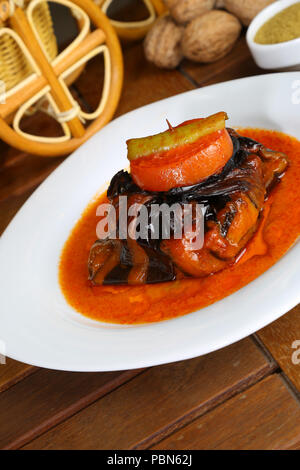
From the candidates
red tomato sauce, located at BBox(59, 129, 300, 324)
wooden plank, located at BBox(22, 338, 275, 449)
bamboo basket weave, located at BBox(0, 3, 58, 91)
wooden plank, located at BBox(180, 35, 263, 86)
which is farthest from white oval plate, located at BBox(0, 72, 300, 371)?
bamboo basket weave, located at BBox(0, 3, 58, 91)

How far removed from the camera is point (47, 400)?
5.13 ft

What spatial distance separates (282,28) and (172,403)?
1.61 meters

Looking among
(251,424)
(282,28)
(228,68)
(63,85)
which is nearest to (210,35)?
(228,68)

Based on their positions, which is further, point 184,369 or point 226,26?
point 226,26

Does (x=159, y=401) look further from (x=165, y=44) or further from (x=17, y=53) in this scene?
(x=165, y=44)

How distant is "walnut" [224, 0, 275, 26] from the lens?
259 centimetres

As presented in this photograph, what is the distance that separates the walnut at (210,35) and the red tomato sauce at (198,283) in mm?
939

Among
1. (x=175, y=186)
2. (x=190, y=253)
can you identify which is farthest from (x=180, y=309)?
(x=175, y=186)

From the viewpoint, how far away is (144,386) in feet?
4.92

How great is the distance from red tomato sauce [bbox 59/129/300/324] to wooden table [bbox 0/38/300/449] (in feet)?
0.48

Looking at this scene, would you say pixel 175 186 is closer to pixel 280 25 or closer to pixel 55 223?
pixel 55 223

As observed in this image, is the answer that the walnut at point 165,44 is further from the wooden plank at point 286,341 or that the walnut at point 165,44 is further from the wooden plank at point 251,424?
the wooden plank at point 251,424

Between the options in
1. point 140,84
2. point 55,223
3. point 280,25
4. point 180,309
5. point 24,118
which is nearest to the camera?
point 180,309

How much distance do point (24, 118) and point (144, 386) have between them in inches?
78.6
